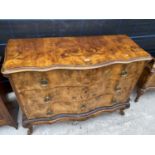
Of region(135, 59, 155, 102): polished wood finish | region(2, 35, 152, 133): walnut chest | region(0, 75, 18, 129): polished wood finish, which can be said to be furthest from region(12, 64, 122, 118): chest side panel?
region(135, 59, 155, 102): polished wood finish

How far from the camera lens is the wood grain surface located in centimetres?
98

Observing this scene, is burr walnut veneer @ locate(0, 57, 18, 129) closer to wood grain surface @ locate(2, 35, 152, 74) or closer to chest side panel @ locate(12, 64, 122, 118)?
chest side panel @ locate(12, 64, 122, 118)

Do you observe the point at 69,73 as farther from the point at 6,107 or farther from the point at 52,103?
the point at 6,107

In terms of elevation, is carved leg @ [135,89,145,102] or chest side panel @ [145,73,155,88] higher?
chest side panel @ [145,73,155,88]

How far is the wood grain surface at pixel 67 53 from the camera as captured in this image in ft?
3.20

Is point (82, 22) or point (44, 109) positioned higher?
point (82, 22)

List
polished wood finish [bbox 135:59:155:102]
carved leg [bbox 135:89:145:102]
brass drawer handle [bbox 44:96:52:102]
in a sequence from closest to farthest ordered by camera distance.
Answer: brass drawer handle [bbox 44:96:52:102], polished wood finish [bbox 135:59:155:102], carved leg [bbox 135:89:145:102]

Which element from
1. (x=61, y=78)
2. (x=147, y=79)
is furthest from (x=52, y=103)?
(x=147, y=79)

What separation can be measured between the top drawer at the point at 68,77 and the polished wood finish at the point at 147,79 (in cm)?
44

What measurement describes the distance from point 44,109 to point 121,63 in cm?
72

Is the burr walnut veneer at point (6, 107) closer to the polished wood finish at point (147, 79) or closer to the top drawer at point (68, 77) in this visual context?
the top drawer at point (68, 77)
